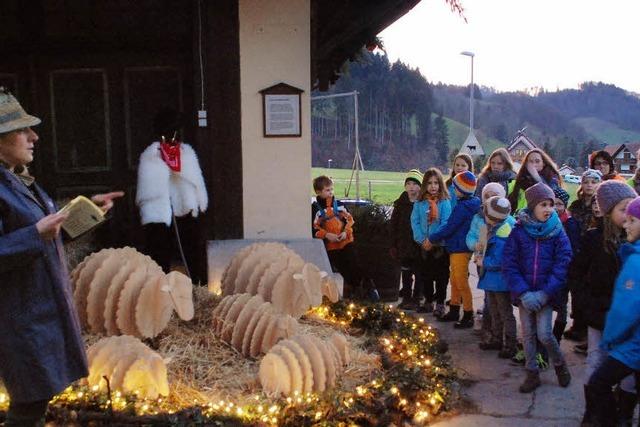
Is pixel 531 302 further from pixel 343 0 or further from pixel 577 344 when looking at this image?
pixel 343 0

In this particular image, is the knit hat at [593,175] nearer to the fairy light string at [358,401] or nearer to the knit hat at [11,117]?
the fairy light string at [358,401]

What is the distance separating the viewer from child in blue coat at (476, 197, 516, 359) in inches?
239

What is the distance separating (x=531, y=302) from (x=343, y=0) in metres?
4.40

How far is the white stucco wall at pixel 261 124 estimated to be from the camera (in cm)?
712

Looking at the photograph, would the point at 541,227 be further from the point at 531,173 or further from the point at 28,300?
the point at 28,300

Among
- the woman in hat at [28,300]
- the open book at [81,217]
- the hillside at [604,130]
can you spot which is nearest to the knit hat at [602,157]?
the open book at [81,217]

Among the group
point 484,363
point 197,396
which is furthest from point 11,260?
point 484,363

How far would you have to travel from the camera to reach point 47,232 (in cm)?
295

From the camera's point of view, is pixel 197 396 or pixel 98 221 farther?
pixel 197 396

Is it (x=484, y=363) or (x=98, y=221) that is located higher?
(x=98, y=221)

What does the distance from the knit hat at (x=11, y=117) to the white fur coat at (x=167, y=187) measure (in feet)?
11.5

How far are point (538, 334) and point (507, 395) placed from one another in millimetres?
517

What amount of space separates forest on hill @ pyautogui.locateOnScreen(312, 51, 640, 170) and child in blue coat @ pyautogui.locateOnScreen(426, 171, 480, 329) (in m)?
56.9

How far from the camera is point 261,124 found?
719cm
